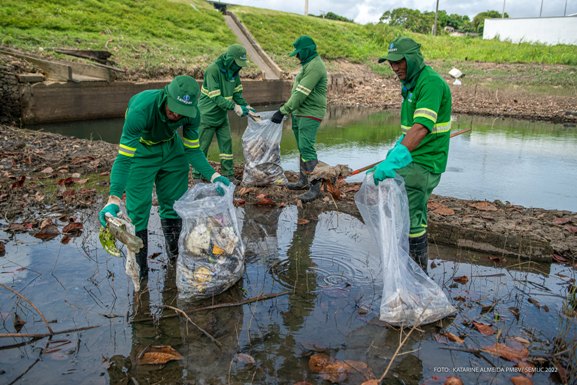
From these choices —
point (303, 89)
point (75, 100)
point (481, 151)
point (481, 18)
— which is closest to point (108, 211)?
point (303, 89)

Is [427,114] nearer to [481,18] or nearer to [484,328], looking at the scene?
[484,328]

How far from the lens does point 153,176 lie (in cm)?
359

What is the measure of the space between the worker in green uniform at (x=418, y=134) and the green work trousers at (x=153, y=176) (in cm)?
148

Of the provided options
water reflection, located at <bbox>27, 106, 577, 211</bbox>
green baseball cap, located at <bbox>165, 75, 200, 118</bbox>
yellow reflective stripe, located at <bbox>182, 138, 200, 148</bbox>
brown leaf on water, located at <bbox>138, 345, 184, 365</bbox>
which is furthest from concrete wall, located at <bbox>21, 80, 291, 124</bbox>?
brown leaf on water, located at <bbox>138, 345, 184, 365</bbox>

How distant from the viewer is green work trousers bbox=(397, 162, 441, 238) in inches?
136

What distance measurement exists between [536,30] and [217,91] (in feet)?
135

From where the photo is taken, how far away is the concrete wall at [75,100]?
1073cm

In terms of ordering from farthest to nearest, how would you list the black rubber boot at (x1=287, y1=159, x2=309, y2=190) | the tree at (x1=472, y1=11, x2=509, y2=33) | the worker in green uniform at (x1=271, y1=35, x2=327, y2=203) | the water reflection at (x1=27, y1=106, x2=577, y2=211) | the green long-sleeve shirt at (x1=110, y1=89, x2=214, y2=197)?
the tree at (x1=472, y1=11, x2=509, y2=33) → the water reflection at (x1=27, y1=106, x2=577, y2=211) → the black rubber boot at (x1=287, y1=159, x2=309, y2=190) → the worker in green uniform at (x1=271, y1=35, x2=327, y2=203) → the green long-sleeve shirt at (x1=110, y1=89, x2=214, y2=197)

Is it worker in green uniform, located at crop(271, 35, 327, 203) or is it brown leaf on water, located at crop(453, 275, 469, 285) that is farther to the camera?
worker in green uniform, located at crop(271, 35, 327, 203)

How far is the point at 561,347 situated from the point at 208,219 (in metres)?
2.35

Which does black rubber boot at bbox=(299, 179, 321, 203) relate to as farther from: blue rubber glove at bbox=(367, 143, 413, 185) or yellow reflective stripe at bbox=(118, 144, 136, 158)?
yellow reflective stripe at bbox=(118, 144, 136, 158)

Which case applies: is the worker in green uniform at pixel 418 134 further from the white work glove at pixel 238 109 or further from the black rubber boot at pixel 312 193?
the white work glove at pixel 238 109

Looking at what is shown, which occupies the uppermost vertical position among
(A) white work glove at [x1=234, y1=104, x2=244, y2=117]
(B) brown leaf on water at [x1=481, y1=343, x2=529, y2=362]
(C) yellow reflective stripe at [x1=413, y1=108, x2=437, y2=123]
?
(C) yellow reflective stripe at [x1=413, y1=108, x2=437, y2=123]

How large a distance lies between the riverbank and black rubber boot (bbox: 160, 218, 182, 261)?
1.52m
